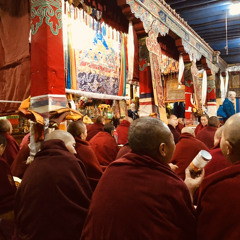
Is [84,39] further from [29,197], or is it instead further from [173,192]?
[173,192]

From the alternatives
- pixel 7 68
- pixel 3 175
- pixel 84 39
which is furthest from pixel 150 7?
pixel 3 175

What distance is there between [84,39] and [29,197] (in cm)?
288

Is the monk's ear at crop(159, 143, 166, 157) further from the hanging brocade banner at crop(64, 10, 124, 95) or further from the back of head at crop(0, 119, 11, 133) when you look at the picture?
the back of head at crop(0, 119, 11, 133)

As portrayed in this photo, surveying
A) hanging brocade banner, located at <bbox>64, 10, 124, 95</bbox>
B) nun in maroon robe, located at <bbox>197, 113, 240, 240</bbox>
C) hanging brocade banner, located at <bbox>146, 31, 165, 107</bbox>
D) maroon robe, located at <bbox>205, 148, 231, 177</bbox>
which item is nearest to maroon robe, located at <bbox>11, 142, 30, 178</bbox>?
hanging brocade banner, located at <bbox>64, 10, 124, 95</bbox>

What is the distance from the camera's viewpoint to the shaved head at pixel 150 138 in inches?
57.0

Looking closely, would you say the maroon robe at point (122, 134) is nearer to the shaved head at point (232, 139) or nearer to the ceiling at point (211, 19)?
the ceiling at point (211, 19)

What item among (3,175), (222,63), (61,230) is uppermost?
(222,63)

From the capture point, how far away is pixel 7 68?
11.9 feet

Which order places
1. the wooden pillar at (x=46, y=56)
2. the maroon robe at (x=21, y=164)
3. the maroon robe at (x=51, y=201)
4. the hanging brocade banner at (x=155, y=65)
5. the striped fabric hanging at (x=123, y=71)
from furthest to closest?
the hanging brocade banner at (x=155, y=65) < the striped fabric hanging at (x=123, y=71) < the maroon robe at (x=21, y=164) < the wooden pillar at (x=46, y=56) < the maroon robe at (x=51, y=201)

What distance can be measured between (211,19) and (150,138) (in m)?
6.59

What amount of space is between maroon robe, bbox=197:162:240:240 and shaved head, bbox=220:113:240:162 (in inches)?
2.7

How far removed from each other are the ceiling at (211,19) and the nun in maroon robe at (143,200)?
5.46 metres

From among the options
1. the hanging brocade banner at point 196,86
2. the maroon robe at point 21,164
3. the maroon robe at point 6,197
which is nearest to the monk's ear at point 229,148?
the maroon robe at point 6,197

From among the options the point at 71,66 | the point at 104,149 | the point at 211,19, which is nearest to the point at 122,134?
the point at 104,149
